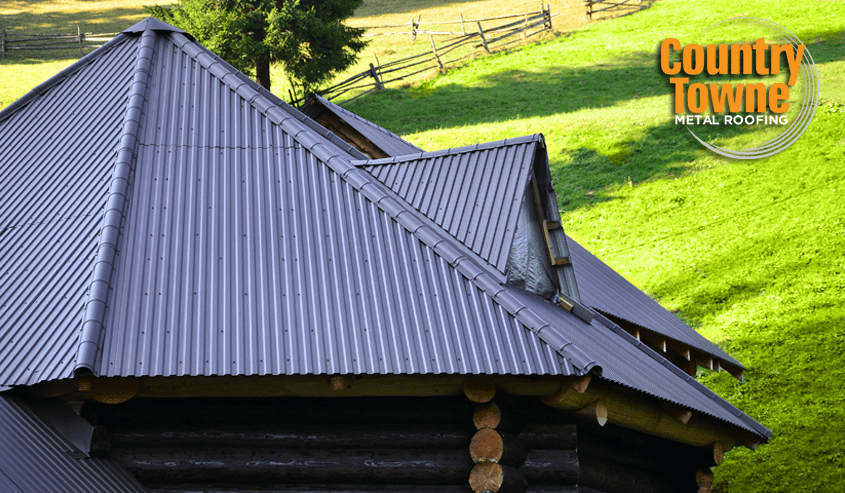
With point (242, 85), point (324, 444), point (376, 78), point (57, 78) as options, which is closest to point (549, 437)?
point (324, 444)

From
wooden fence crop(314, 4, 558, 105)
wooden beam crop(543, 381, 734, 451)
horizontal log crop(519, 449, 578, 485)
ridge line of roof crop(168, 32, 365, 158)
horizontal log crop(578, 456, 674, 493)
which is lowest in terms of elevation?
horizontal log crop(519, 449, 578, 485)

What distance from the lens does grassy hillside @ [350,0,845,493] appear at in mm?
10961

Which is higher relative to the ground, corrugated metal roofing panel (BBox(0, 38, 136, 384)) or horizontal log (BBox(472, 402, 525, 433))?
corrugated metal roofing panel (BBox(0, 38, 136, 384))

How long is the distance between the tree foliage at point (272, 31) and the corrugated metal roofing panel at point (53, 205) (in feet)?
56.6

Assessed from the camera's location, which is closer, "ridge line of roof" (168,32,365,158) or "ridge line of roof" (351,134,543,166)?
"ridge line of roof" (351,134,543,166)

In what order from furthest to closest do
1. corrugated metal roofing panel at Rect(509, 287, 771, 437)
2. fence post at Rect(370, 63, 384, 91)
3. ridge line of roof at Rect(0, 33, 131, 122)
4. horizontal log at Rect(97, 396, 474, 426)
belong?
1. fence post at Rect(370, 63, 384, 91)
2. ridge line of roof at Rect(0, 33, 131, 122)
3. horizontal log at Rect(97, 396, 474, 426)
4. corrugated metal roofing panel at Rect(509, 287, 771, 437)

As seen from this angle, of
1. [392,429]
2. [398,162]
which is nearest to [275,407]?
[392,429]

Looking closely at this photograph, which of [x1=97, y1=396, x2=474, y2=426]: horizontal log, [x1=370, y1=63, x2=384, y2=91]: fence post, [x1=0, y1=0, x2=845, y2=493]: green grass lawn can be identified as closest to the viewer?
[x1=97, y1=396, x2=474, y2=426]: horizontal log

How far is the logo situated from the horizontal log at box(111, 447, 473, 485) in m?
17.2

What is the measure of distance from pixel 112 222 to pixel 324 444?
2656mm

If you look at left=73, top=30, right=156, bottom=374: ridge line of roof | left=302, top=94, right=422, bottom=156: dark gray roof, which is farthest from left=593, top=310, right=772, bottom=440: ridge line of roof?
left=73, top=30, right=156, bottom=374: ridge line of roof

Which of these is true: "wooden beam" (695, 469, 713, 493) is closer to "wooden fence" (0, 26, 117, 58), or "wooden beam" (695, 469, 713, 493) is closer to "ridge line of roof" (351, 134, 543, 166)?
"ridge line of roof" (351, 134, 543, 166)

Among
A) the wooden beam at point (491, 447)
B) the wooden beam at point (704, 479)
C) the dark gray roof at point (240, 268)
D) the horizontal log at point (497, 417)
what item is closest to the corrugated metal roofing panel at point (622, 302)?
the dark gray roof at point (240, 268)

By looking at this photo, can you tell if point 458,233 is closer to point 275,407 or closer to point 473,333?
point 473,333
